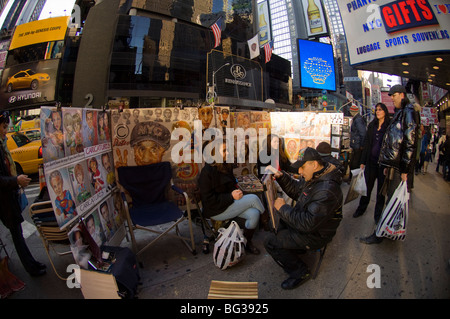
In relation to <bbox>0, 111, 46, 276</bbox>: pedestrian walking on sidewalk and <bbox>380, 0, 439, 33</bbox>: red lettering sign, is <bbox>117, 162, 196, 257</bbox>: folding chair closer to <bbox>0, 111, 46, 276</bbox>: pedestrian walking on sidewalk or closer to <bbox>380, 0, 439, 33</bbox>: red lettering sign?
<bbox>0, 111, 46, 276</bbox>: pedestrian walking on sidewalk

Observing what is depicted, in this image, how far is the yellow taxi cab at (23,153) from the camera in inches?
322

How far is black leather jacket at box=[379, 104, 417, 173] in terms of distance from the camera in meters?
2.91

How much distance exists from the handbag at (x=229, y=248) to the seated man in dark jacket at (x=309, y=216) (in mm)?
386

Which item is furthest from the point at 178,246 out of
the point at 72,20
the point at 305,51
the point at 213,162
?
the point at 72,20

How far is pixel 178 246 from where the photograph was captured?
342 centimetres

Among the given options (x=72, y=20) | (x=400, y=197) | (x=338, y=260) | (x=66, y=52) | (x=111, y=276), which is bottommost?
(x=338, y=260)

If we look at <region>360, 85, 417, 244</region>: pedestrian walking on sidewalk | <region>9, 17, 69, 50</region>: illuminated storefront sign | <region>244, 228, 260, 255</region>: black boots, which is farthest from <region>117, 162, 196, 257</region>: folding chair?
<region>9, 17, 69, 50</region>: illuminated storefront sign

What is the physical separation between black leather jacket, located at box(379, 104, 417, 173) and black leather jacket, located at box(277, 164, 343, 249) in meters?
1.36

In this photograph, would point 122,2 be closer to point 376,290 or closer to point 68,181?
point 68,181

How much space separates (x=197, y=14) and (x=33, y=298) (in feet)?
117

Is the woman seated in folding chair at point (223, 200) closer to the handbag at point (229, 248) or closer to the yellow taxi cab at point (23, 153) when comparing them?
the handbag at point (229, 248)

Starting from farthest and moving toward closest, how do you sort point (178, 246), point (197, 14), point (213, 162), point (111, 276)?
point (197, 14), point (178, 246), point (213, 162), point (111, 276)

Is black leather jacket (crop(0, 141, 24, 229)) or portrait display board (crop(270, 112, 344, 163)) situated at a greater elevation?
portrait display board (crop(270, 112, 344, 163))

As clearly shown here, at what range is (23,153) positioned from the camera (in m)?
8.27
